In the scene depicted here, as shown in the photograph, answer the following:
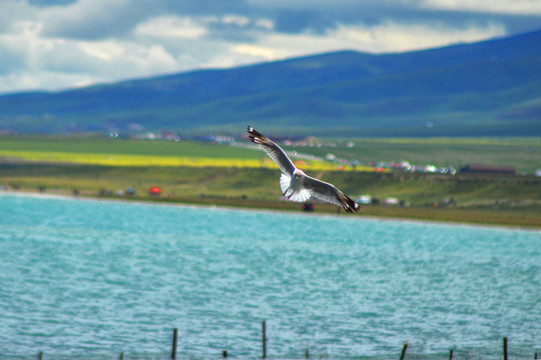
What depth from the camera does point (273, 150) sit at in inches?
976

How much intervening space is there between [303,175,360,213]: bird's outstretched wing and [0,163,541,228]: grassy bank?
3782 inches

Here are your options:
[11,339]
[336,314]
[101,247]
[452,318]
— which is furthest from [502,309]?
[101,247]

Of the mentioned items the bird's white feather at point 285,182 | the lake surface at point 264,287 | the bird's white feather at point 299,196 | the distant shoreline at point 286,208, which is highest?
the distant shoreline at point 286,208

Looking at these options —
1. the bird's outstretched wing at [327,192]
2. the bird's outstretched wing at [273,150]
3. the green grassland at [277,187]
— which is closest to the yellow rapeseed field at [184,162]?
the green grassland at [277,187]

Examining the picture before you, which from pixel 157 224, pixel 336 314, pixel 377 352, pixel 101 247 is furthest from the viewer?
pixel 157 224

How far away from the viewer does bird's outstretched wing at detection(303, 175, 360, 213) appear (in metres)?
25.0

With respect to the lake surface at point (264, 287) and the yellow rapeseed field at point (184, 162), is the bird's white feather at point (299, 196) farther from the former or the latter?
the yellow rapeseed field at point (184, 162)

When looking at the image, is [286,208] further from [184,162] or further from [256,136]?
[256,136]

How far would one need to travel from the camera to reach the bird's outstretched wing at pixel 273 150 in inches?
965

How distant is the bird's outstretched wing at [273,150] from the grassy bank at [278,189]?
318 ft

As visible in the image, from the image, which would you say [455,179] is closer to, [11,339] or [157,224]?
[157,224]

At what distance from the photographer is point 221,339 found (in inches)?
2180

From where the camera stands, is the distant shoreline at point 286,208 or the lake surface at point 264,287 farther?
the distant shoreline at point 286,208

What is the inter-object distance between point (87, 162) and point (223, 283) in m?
109
